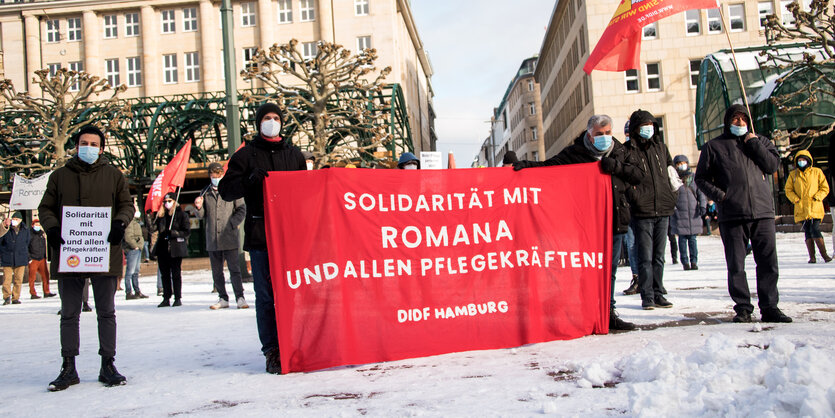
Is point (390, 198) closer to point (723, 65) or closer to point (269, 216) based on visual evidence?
point (269, 216)

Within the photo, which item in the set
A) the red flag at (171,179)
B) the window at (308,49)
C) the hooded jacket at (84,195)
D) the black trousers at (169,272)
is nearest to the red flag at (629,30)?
the hooded jacket at (84,195)

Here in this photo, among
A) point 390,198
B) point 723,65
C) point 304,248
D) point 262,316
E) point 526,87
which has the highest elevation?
point 526,87

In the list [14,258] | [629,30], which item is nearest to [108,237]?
[629,30]

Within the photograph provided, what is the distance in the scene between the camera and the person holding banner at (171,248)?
11.1 metres

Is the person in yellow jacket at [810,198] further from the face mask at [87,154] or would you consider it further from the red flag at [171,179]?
the red flag at [171,179]

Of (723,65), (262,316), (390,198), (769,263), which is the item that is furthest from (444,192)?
(723,65)

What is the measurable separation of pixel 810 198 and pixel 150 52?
153 ft

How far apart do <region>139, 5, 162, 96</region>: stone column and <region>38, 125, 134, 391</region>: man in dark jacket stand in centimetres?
4685

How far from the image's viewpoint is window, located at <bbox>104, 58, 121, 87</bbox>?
5009 cm

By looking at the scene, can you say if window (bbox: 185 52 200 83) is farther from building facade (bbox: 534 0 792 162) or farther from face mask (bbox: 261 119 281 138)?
face mask (bbox: 261 119 281 138)

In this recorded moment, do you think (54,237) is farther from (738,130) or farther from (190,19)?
(190,19)

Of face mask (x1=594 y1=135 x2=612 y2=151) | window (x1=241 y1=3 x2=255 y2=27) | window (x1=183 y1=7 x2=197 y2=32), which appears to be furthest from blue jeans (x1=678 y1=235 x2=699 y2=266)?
window (x1=183 y1=7 x2=197 y2=32)

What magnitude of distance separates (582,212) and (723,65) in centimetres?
2840

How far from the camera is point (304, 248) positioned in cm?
519
